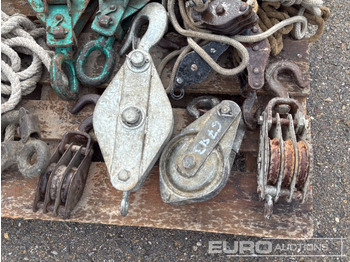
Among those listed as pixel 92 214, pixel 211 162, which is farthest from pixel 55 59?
pixel 211 162

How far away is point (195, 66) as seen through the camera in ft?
4.95

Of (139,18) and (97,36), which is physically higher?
(139,18)

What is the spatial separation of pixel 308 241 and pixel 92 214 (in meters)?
1.18

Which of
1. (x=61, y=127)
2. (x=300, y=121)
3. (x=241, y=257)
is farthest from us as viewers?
(x=241, y=257)

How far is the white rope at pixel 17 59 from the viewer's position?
5.22 feet

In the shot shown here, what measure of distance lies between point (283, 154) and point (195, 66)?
554 mm

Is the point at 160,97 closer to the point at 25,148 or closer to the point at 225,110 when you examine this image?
the point at 225,110

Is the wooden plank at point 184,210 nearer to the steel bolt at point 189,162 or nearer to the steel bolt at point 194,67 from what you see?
the steel bolt at point 189,162

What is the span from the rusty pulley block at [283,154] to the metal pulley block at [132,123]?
0.41m

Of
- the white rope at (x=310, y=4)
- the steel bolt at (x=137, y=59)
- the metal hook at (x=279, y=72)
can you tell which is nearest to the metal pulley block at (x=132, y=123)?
the steel bolt at (x=137, y=59)

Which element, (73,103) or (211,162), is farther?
(73,103)

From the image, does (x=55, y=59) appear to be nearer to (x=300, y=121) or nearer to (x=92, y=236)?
(x=92, y=236)

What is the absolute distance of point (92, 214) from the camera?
148 cm

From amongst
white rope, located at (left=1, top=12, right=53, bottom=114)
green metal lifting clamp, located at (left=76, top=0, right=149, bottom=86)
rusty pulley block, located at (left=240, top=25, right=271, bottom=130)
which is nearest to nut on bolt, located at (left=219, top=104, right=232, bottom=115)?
rusty pulley block, located at (left=240, top=25, right=271, bottom=130)
